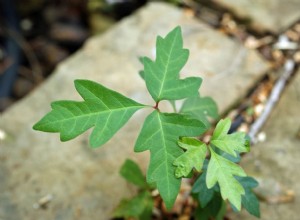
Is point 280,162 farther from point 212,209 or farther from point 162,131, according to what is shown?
point 162,131

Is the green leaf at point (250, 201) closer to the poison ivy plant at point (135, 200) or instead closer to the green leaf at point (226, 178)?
the green leaf at point (226, 178)

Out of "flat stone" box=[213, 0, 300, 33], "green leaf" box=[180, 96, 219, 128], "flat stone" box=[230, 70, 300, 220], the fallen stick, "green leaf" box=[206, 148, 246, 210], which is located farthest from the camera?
"flat stone" box=[213, 0, 300, 33]

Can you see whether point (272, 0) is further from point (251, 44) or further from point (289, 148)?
point (289, 148)

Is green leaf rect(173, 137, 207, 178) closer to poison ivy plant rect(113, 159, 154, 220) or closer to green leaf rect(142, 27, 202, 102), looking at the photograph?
green leaf rect(142, 27, 202, 102)

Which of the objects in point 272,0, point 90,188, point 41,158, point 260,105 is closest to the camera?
point 90,188

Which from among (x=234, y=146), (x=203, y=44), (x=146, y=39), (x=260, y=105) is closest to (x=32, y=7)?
(x=146, y=39)

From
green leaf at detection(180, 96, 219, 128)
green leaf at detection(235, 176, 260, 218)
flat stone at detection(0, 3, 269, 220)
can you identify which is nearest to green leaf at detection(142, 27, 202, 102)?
green leaf at detection(180, 96, 219, 128)
